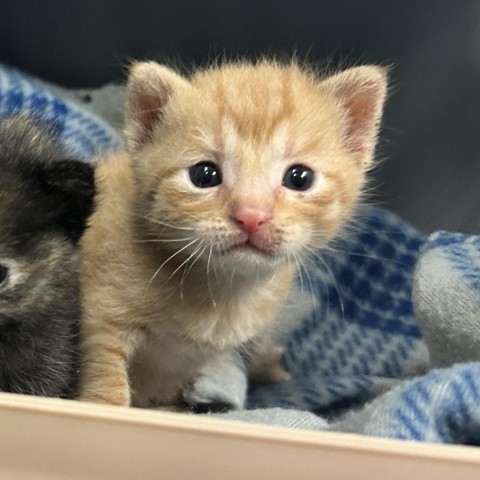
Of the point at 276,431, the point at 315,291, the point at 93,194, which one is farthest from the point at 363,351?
the point at 276,431

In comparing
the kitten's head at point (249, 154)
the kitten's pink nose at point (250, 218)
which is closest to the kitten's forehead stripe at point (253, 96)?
the kitten's head at point (249, 154)

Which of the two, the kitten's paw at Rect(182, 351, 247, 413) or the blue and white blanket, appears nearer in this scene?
the blue and white blanket

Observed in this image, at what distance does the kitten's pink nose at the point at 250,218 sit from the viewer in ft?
3.88

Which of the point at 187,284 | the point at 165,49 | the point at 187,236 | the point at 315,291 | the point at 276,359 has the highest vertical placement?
the point at 165,49

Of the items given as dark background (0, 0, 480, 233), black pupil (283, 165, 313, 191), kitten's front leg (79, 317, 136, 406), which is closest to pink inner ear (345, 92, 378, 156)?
black pupil (283, 165, 313, 191)

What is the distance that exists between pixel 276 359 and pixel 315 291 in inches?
8.1

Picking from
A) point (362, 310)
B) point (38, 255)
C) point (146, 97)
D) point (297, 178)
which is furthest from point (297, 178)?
point (362, 310)

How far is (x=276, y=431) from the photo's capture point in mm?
818

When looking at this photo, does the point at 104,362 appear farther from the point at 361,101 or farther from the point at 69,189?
the point at 361,101

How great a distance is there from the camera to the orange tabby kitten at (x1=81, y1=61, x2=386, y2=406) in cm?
125

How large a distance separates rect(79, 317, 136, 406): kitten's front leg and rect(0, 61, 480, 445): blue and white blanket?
0.70 feet

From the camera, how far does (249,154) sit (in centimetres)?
127

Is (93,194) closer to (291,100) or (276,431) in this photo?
(291,100)

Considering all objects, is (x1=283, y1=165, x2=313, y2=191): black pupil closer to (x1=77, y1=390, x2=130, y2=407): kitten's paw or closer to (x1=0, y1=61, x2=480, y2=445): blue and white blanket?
(x1=0, y1=61, x2=480, y2=445): blue and white blanket
